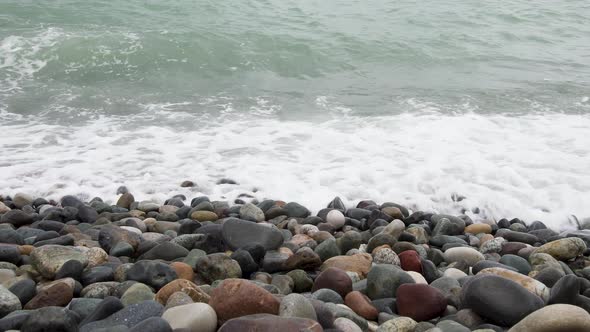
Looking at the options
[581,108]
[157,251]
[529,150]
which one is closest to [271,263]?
[157,251]

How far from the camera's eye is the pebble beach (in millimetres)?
2381

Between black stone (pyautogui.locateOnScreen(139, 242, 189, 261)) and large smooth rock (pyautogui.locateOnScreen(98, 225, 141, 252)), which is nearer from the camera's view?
black stone (pyautogui.locateOnScreen(139, 242, 189, 261))

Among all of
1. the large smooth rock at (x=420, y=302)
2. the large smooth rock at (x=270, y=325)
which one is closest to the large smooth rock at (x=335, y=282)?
the large smooth rock at (x=420, y=302)

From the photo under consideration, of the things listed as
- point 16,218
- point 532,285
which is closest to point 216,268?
point 532,285

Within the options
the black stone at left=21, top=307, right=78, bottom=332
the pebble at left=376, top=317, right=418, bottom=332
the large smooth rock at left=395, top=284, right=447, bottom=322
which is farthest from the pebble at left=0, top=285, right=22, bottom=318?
the large smooth rock at left=395, top=284, right=447, bottom=322

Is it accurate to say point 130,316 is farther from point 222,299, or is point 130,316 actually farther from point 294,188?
point 294,188

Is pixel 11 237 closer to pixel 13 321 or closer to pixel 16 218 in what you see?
pixel 16 218

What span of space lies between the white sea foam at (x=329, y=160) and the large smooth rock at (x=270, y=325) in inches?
98.8

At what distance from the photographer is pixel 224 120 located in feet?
23.7

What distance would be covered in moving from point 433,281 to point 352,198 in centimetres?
192

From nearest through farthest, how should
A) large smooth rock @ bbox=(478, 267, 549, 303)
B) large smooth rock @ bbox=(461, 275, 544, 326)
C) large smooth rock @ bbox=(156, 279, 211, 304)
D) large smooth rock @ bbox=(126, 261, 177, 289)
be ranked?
large smooth rock @ bbox=(461, 275, 544, 326), large smooth rock @ bbox=(156, 279, 211, 304), large smooth rock @ bbox=(478, 267, 549, 303), large smooth rock @ bbox=(126, 261, 177, 289)

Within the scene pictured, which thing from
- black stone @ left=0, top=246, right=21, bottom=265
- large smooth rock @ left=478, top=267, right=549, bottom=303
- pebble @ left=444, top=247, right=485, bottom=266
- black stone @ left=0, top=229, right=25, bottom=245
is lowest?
black stone @ left=0, top=229, right=25, bottom=245

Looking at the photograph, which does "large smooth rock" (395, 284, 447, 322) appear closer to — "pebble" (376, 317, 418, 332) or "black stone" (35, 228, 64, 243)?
"pebble" (376, 317, 418, 332)

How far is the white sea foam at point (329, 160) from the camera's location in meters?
4.93
